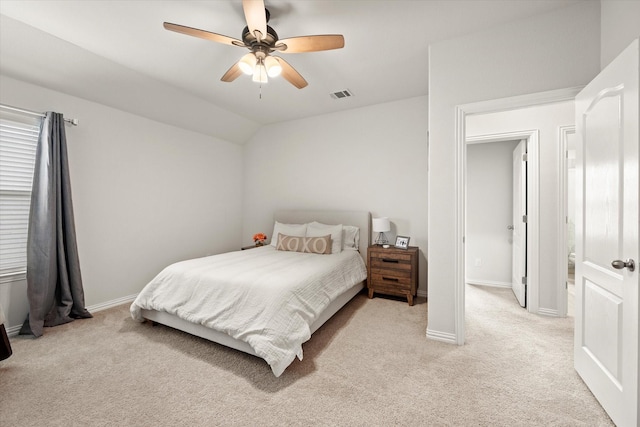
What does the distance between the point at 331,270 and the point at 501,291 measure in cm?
267

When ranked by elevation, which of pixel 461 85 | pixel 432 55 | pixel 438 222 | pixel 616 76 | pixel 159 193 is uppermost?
pixel 432 55

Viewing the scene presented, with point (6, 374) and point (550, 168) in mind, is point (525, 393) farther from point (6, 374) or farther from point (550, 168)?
point (6, 374)

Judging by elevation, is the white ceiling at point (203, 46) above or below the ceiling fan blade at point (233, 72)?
above

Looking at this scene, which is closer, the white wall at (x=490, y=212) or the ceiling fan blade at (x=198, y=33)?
the ceiling fan blade at (x=198, y=33)

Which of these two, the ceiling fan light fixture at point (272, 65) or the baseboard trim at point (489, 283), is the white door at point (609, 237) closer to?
the ceiling fan light fixture at point (272, 65)

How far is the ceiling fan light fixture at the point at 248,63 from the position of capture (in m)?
2.14

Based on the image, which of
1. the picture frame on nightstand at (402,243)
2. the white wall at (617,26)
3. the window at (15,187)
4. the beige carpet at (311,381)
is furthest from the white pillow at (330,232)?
the window at (15,187)

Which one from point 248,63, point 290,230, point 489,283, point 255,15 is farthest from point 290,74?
point 489,283

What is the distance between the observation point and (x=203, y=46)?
2.48 metres

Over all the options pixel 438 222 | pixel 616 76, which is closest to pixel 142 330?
pixel 438 222

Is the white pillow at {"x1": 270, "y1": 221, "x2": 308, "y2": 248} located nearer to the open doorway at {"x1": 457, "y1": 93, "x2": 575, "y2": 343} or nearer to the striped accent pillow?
the striped accent pillow

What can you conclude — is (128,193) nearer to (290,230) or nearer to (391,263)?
(290,230)

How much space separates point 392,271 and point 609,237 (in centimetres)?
207

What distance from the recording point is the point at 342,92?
11.6ft
